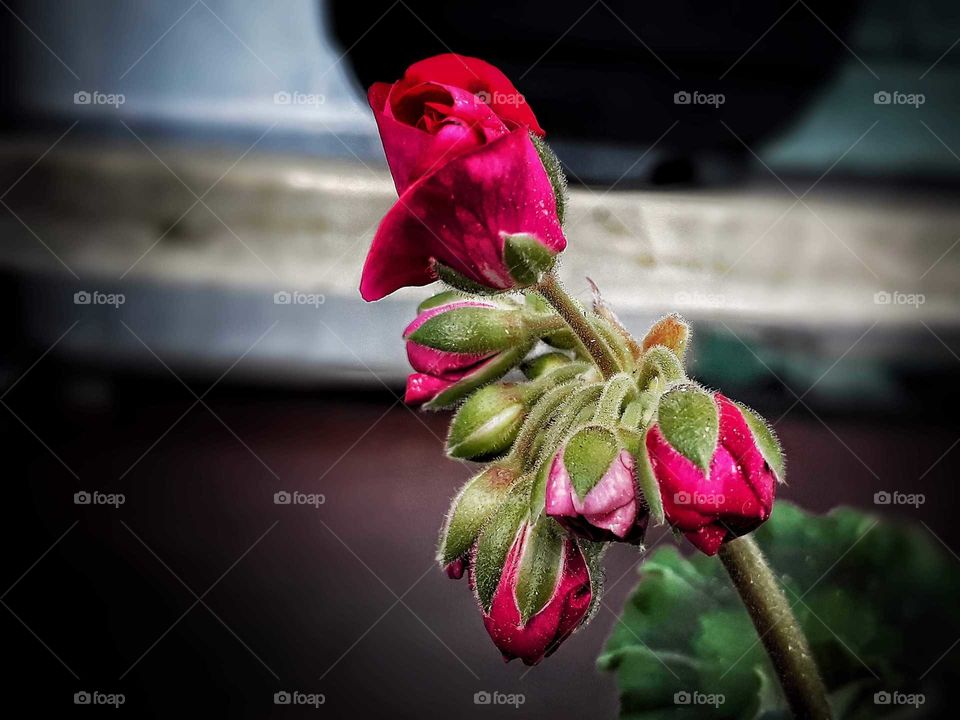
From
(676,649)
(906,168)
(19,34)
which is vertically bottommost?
(676,649)

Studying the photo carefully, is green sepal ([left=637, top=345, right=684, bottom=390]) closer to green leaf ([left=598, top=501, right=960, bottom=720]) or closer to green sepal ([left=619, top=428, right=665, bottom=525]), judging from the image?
green sepal ([left=619, top=428, right=665, bottom=525])

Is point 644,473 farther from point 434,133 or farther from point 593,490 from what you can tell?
point 434,133

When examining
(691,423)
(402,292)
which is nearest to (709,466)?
(691,423)

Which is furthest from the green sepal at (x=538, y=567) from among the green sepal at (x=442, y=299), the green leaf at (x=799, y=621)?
the green leaf at (x=799, y=621)

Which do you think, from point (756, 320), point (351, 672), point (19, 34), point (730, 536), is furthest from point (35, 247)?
point (730, 536)

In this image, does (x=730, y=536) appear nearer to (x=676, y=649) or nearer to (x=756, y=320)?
(x=676, y=649)

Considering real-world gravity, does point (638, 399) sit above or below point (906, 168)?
below

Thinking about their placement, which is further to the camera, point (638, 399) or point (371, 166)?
point (371, 166)

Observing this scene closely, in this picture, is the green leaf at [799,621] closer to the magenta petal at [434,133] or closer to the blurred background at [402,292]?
the blurred background at [402,292]
